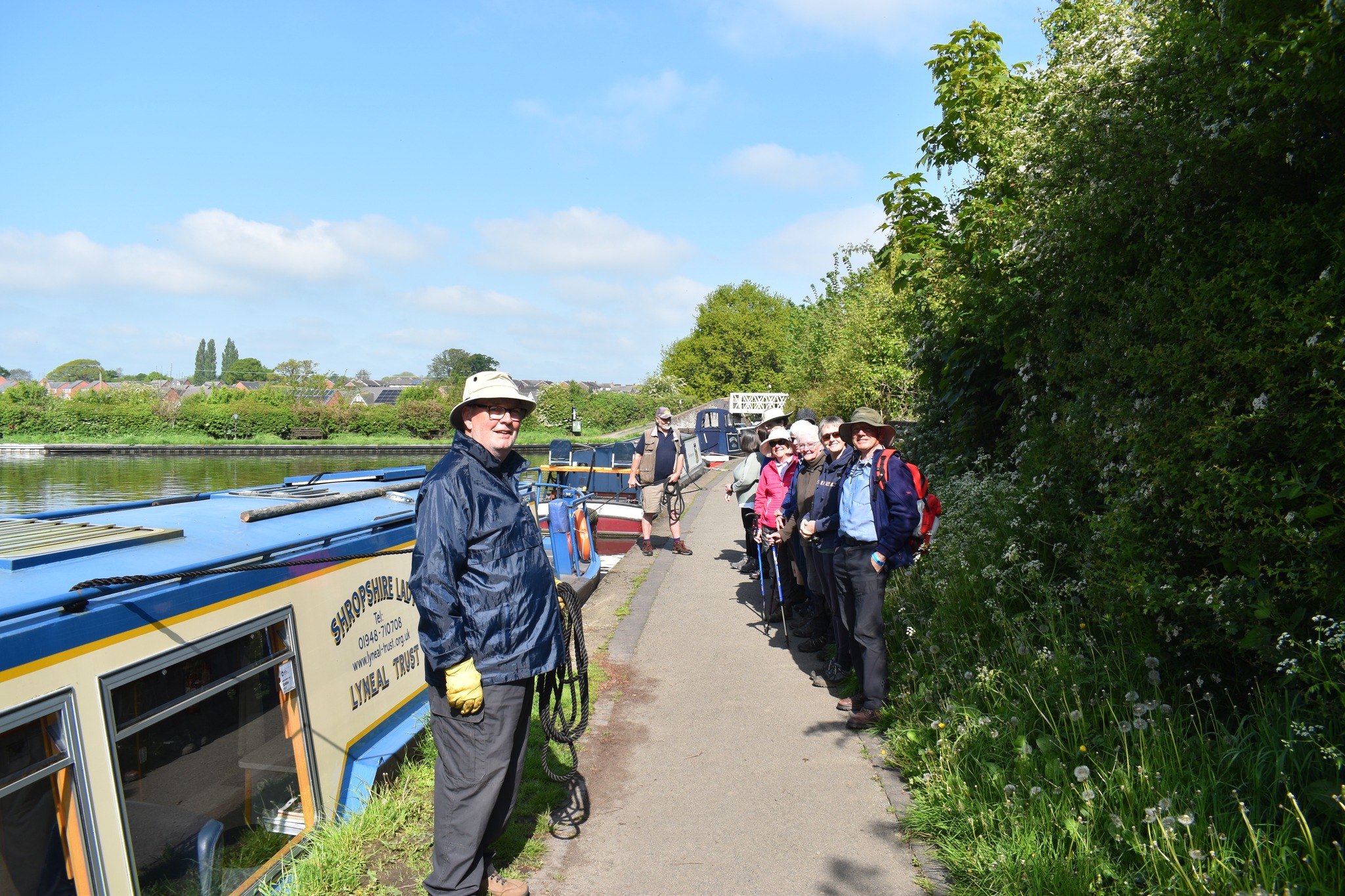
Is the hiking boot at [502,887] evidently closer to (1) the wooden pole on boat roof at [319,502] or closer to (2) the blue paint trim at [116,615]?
(2) the blue paint trim at [116,615]

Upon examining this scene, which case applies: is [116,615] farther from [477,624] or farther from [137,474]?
[137,474]

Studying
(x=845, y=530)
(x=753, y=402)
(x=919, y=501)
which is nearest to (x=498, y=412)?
(x=845, y=530)

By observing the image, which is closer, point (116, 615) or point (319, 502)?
point (116, 615)

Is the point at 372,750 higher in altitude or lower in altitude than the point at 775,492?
lower

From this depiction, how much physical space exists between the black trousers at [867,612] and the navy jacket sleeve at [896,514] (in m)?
0.10

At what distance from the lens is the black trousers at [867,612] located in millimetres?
5328

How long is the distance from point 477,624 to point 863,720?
3.20 meters

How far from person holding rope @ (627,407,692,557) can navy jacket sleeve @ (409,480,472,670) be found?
8.50 metres

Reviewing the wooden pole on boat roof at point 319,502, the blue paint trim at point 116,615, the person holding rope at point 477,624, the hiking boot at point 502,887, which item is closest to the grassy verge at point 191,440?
the wooden pole on boat roof at point 319,502

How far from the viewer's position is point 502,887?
137 inches

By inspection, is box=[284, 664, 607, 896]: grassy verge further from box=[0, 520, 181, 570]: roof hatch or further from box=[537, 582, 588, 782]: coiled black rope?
box=[0, 520, 181, 570]: roof hatch

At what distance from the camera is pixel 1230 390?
3.41 m

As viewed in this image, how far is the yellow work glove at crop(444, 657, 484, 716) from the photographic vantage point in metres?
3.03

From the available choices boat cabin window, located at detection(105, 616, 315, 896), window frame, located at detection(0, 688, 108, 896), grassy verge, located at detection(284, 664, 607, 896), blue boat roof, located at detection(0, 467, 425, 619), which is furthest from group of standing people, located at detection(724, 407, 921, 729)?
window frame, located at detection(0, 688, 108, 896)
